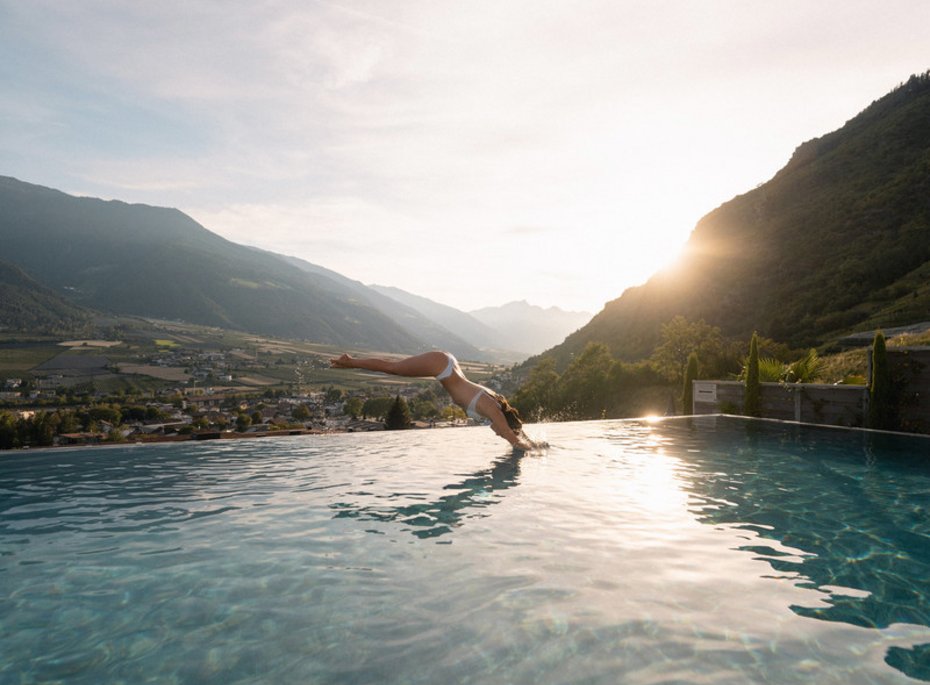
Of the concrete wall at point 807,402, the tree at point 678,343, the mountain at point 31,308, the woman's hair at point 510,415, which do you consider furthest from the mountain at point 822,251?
the mountain at point 31,308

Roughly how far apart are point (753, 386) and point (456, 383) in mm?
12896

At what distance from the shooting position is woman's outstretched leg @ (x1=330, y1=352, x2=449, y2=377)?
9.39m

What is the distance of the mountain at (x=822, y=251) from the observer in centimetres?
5431

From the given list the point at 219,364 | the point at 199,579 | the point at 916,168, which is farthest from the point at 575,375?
the point at 219,364

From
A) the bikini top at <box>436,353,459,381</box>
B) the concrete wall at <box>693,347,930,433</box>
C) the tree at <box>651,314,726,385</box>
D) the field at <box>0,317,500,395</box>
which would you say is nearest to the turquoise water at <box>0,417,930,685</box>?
the bikini top at <box>436,353,459,381</box>

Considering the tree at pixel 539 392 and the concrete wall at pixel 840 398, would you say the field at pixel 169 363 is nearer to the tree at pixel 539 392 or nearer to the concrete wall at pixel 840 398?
the tree at pixel 539 392

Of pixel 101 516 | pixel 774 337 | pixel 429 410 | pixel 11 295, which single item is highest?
pixel 11 295

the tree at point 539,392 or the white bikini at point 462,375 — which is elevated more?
the white bikini at point 462,375

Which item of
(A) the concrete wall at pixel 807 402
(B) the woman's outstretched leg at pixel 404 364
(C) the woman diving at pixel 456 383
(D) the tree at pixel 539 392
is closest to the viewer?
(B) the woman's outstretched leg at pixel 404 364

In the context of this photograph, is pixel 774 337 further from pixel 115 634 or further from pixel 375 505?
pixel 115 634

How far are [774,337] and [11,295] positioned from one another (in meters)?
211

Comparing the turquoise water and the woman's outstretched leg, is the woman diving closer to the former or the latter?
the woman's outstretched leg

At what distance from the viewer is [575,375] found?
45.1 m

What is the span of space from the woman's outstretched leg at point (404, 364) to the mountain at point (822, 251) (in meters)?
46.3
